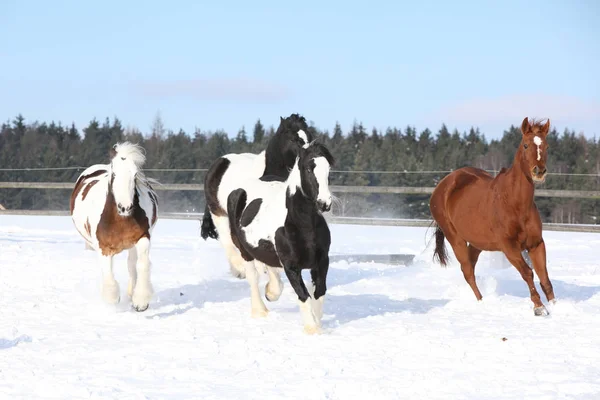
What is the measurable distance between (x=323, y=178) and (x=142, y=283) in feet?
7.53

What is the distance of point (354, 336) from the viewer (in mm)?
5672

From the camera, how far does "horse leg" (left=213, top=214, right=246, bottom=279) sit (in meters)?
8.77

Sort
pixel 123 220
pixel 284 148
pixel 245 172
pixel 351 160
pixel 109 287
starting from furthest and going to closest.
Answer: pixel 351 160 → pixel 245 172 → pixel 284 148 → pixel 123 220 → pixel 109 287

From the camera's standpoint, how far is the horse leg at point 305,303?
5746 millimetres

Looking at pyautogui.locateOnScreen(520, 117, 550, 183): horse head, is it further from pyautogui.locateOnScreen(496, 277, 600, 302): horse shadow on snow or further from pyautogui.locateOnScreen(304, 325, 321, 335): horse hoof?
pyautogui.locateOnScreen(304, 325, 321, 335): horse hoof

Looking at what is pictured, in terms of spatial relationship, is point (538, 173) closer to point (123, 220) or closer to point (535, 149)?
point (535, 149)

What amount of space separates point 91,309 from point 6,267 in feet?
10.6

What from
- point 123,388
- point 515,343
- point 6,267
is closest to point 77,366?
point 123,388

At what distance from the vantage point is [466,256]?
8016mm

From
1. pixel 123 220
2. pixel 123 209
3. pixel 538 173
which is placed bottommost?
pixel 123 220

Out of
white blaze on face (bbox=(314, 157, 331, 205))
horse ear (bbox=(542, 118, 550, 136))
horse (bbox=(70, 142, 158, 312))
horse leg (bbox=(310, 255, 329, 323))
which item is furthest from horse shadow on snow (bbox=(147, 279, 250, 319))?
horse ear (bbox=(542, 118, 550, 136))

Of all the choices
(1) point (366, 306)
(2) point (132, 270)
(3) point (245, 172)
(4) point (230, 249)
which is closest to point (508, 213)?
(1) point (366, 306)

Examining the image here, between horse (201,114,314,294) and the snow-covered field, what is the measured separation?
354 mm

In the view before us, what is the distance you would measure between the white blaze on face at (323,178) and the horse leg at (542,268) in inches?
100
